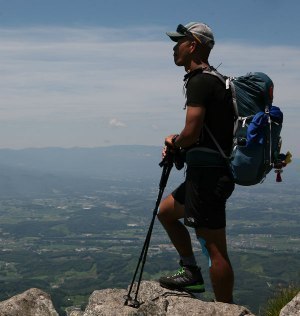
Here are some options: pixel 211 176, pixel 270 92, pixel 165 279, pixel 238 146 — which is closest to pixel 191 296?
pixel 165 279

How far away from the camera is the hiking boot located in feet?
22.6

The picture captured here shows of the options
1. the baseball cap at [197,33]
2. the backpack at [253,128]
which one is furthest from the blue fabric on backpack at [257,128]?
the baseball cap at [197,33]

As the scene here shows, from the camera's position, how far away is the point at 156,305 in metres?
6.48

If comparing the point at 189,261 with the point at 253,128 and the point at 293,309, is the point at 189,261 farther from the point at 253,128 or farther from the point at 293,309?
the point at 253,128

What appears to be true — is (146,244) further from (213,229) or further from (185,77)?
(185,77)

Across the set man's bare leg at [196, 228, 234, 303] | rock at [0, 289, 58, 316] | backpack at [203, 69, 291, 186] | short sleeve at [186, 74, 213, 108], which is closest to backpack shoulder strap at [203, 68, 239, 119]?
backpack at [203, 69, 291, 186]

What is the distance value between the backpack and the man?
0.40 ft

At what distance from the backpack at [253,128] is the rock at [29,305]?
151 inches

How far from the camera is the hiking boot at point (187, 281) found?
688cm

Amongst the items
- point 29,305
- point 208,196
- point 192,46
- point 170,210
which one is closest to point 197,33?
point 192,46

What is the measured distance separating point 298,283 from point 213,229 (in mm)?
2897

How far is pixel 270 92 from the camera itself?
589 cm

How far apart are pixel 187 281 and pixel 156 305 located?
2.17 feet

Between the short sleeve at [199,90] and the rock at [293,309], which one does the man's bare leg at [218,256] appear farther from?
the short sleeve at [199,90]
